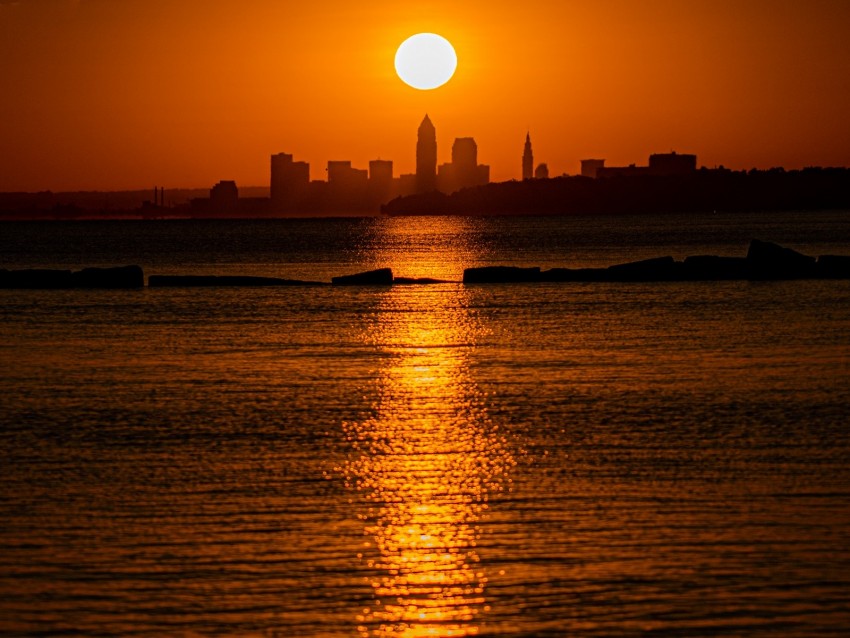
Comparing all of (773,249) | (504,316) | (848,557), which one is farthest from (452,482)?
(773,249)

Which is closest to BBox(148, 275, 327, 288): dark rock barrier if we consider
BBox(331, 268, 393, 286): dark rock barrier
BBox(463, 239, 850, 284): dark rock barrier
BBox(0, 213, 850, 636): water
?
BBox(331, 268, 393, 286): dark rock barrier

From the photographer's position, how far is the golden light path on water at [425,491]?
36.6 feet

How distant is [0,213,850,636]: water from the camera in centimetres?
1120

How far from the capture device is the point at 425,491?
52.0ft

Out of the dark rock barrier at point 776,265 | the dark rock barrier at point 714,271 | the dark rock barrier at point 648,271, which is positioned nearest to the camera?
the dark rock barrier at point 776,265

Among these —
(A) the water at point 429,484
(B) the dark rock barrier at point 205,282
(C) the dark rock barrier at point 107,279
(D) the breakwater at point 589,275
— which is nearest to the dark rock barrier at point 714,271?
(D) the breakwater at point 589,275

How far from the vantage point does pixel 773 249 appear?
216 feet

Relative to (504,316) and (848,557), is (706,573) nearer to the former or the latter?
(848,557)

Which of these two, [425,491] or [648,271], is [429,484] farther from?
[648,271]

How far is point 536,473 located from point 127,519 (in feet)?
18.8

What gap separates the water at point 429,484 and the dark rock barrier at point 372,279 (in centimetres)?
2825

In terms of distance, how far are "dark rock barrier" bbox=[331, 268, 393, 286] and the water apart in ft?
92.7

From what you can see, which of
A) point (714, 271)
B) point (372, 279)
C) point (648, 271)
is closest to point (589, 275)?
point (648, 271)

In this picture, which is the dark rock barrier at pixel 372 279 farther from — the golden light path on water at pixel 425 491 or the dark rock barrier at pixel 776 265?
the golden light path on water at pixel 425 491
